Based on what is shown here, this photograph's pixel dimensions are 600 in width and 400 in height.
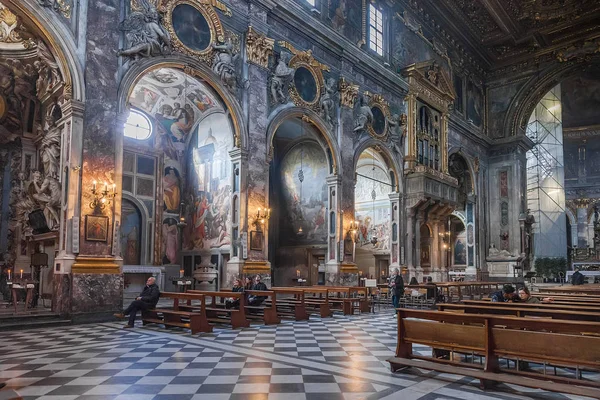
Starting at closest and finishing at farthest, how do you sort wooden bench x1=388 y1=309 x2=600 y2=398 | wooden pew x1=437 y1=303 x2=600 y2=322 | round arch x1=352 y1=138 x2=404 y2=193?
1. wooden bench x1=388 y1=309 x2=600 y2=398
2. wooden pew x1=437 y1=303 x2=600 y2=322
3. round arch x1=352 y1=138 x2=404 y2=193

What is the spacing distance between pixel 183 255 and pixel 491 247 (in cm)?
2193

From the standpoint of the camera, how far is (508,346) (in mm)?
5762

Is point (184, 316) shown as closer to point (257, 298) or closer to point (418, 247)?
point (257, 298)

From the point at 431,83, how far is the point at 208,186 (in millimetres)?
13604

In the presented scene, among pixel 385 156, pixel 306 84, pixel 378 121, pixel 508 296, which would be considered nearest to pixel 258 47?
pixel 306 84

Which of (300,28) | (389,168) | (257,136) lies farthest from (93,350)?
(389,168)

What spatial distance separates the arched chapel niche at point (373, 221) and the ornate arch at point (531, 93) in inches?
500

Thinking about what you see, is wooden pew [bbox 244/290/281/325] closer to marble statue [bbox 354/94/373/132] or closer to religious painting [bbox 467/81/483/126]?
marble statue [bbox 354/94/373/132]

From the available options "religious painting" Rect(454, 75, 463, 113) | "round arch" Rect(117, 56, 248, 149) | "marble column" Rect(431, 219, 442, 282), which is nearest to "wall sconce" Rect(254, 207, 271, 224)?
"round arch" Rect(117, 56, 248, 149)

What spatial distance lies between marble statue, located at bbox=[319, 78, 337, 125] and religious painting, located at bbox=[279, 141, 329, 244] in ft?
11.4

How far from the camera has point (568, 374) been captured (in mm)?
6754

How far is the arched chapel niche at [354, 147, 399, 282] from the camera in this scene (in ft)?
88.2

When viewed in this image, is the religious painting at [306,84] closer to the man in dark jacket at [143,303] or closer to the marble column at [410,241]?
the marble column at [410,241]

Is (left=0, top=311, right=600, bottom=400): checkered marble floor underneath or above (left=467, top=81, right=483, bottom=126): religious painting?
underneath
